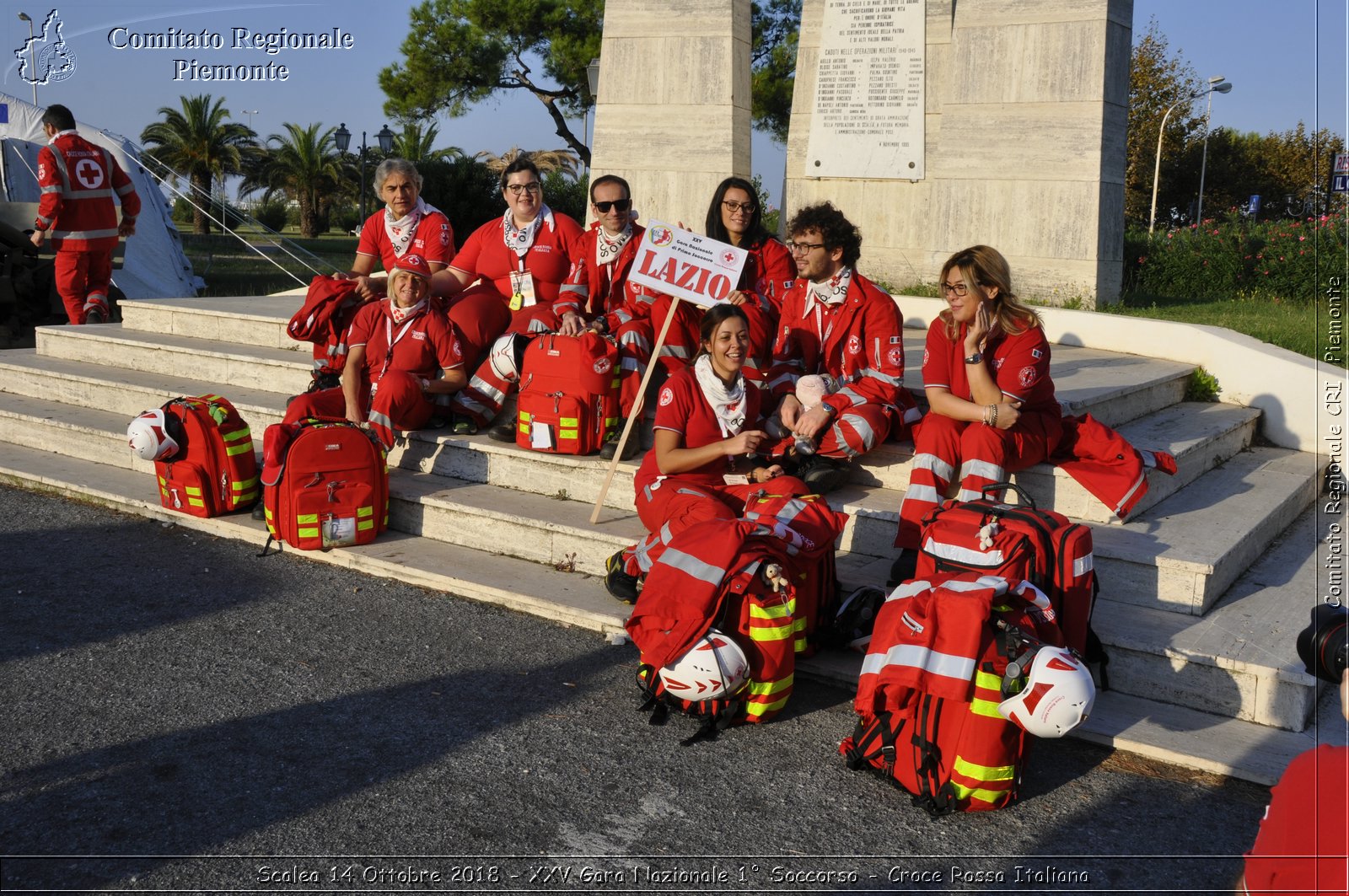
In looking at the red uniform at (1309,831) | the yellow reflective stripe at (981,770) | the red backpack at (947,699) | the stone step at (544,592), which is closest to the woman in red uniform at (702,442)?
the stone step at (544,592)

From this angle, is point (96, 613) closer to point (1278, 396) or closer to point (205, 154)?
point (1278, 396)

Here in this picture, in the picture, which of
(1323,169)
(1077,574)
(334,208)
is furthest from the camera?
(334,208)

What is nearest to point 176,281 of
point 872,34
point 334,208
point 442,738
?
point 872,34

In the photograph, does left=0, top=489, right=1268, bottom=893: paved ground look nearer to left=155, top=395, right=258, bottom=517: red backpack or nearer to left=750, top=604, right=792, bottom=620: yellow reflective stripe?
left=750, top=604, right=792, bottom=620: yellow reflective stripe

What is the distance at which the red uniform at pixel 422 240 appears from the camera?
7320 millimetres

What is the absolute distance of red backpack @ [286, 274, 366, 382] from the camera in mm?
7059

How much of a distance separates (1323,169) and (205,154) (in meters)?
34.0

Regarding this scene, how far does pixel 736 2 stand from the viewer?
36.7 ft

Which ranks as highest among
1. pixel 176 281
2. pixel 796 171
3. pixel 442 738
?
pixel 796 171

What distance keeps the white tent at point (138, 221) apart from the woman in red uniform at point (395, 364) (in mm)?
9222

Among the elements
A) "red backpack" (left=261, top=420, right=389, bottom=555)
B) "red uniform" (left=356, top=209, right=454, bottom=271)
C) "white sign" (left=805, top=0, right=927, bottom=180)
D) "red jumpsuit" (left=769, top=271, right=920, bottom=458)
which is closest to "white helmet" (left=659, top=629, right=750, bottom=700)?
"red jumpsuit" (left=769, top=271, right=920, bottom=458)

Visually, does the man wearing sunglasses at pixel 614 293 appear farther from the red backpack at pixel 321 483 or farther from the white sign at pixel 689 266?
the red backpack at pixel 321 483

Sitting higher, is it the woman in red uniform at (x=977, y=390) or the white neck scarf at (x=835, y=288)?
the white neck scarf at (x=835, y=288)

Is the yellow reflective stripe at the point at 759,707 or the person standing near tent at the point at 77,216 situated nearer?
the yellow reflective stripe at the point at 759,707
